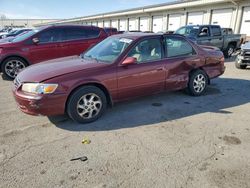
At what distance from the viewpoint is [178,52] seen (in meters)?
5.12

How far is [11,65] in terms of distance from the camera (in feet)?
23.9

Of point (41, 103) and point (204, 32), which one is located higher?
point (204, 32)

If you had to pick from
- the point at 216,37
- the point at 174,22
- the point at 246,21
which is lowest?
the point at 216,37

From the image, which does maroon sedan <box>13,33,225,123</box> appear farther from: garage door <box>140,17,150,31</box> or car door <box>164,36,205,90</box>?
garage door <box>140,17,150,31</box>

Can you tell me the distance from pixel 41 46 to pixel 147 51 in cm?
431

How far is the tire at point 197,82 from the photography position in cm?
544

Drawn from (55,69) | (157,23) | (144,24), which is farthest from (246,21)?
(55,69)

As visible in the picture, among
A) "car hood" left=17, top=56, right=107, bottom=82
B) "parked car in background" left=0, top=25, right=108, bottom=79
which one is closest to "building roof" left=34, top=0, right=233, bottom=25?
"parked car in background" left=0, top=25, right=108, bottom=79

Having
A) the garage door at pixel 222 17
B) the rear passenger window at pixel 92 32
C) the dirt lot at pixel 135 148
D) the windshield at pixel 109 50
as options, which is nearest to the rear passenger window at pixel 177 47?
the windshield at pixel 109 50

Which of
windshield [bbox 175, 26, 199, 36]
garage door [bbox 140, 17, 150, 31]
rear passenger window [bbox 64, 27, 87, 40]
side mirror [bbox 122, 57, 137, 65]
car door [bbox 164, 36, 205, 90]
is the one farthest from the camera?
garage door [bbox 140, 17, 150, 31]

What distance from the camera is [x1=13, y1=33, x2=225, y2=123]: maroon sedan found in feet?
12.0

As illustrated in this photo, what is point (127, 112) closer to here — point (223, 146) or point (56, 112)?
point (56, 112)

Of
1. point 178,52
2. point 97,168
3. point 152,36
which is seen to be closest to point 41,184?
point 97,168

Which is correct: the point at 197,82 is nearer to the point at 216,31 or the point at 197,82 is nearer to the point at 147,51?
the point at 147,51
